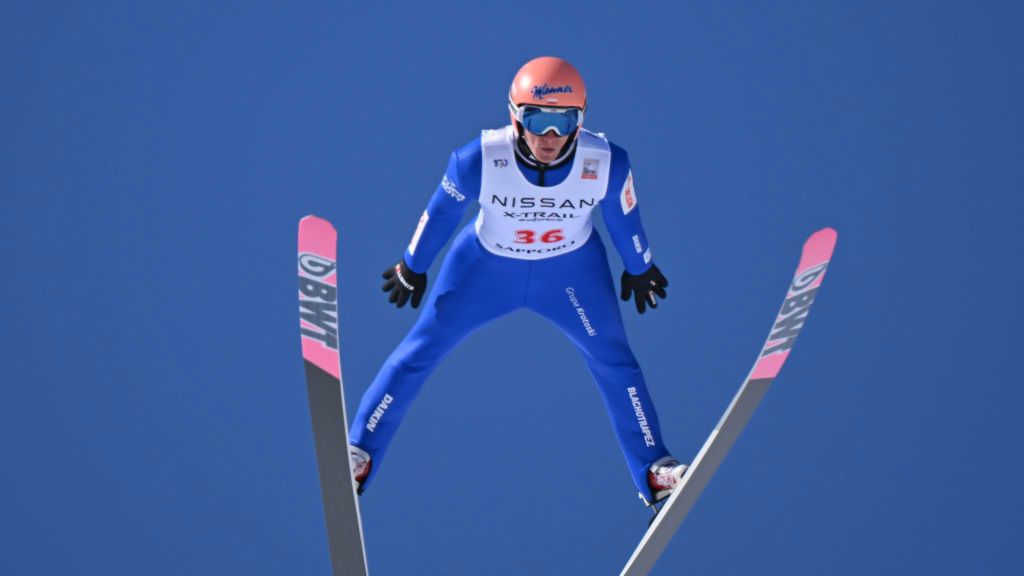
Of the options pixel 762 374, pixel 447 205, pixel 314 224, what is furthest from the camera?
pixel 447 205

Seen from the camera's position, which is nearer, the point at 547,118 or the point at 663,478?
the point at 547,118

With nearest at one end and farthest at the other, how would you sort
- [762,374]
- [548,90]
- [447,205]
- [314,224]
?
[314,224] < [548,90] < [762,374] < [447,205]

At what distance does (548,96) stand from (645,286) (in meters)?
0.70

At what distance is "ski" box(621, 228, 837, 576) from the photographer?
3908 mm

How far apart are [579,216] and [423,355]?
1.77 feet

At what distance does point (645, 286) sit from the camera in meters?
4.21

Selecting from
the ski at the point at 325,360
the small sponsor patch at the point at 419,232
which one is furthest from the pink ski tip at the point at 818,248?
the ski at the point at 325,360

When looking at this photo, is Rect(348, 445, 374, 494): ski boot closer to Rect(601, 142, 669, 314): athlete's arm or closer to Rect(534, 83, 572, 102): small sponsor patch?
Rect(601, 142, 669, 314): athlete's arm

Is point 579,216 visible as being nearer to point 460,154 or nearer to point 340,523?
point 460,154

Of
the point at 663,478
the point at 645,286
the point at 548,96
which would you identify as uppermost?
the point at 548,96

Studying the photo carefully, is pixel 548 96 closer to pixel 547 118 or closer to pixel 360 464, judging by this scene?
pixel 547 118

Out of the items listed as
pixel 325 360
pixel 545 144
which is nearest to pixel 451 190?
pixel 545 144

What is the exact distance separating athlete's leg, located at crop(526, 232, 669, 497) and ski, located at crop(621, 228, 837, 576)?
0.24 m

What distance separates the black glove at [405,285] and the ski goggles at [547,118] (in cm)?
57
